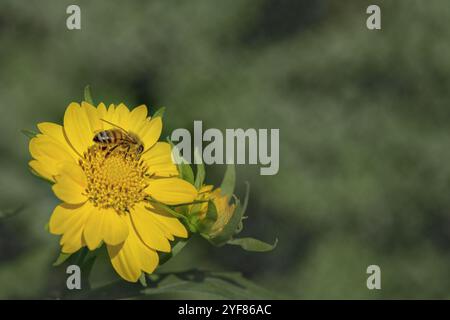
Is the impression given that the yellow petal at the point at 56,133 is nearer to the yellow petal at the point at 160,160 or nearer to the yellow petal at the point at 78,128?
the yellow petal at the point at 78,128

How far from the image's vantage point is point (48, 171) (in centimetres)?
117

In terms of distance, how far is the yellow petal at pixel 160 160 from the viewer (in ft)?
4.27

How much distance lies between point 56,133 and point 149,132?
18cm

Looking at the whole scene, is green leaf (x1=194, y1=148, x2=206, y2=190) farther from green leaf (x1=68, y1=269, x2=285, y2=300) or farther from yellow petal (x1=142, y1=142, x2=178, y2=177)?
green leaf (x1=68, y1=269, x2=285, y2=300)

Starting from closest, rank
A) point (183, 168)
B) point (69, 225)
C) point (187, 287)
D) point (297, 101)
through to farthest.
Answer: point (69, 225) < point (183, 168) < point (187, 287) < point (297, 101)

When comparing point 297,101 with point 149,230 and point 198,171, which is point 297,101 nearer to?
point 198,171

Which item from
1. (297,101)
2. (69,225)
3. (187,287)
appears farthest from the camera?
(297,101)

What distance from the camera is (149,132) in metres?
1.32

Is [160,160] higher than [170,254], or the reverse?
[160,160]

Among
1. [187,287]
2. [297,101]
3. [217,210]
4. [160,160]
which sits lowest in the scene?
[187,287]

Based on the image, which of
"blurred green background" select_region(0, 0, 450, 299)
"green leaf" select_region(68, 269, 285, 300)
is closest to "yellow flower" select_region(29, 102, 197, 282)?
"green leaf" select_region(68, 269, 285, 300)

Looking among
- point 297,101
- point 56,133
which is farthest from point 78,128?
point 297,101

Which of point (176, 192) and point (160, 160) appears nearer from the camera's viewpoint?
point (176, 192)

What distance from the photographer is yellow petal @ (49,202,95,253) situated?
113 cm
